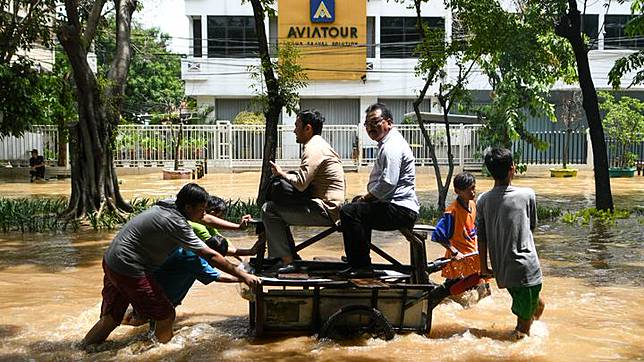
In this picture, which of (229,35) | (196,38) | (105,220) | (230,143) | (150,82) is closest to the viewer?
(105,220)

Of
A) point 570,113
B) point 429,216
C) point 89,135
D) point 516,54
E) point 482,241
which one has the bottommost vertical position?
point 429,216

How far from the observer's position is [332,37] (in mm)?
35031

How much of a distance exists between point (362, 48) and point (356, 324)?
30180 millimetres

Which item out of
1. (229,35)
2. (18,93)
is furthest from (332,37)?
(18,93)

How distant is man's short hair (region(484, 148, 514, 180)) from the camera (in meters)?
5.73

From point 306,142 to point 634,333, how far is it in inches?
129

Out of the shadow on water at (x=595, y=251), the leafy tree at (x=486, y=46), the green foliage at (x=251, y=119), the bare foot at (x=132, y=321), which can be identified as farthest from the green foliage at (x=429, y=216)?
the green foliage at (x=251, y=119)

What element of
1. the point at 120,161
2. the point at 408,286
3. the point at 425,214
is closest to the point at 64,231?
the point at 425,214

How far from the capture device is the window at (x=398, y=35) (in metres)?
36.1

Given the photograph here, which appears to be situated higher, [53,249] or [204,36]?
[204,36]

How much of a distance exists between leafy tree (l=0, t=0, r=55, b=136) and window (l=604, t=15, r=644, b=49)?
28.2 meters

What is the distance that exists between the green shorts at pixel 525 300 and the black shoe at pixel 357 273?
112 cm

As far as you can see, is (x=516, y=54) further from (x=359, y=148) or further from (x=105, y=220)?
(x=359, y=148)

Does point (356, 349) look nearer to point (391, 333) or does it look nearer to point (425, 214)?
point (391, 333)
